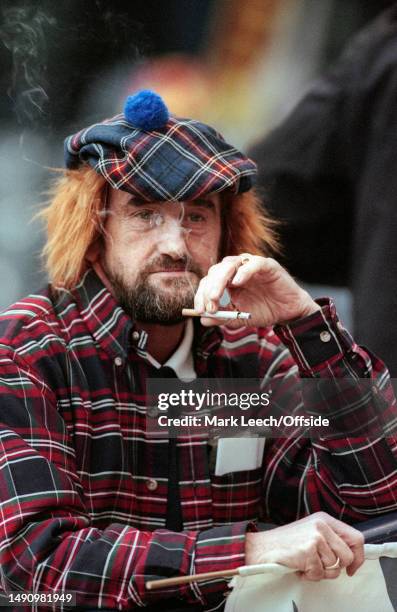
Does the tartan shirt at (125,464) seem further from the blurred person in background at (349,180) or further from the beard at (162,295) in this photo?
the blurred person in background at (349,180)

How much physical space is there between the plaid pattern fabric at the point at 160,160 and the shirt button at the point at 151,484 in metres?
0.66

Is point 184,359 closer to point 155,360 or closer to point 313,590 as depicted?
point 155,360

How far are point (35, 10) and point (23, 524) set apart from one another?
61.1 inches

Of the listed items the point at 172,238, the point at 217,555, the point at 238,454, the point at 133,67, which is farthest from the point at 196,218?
the point at 217,555

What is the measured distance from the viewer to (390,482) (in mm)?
2092

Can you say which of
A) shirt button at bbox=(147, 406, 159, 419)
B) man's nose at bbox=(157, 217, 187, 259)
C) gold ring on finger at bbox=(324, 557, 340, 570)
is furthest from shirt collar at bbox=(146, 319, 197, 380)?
gold ring on finger at bbox=(324, 557, 340, 570)

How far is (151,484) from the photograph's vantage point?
210 centimetres

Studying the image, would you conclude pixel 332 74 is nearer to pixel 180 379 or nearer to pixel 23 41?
pixel 23 41

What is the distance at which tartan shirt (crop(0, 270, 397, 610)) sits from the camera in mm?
1772

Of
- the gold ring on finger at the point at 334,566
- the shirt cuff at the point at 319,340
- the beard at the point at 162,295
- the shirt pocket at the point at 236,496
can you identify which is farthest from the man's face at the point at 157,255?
the gold ring on finger at the point at 334,566

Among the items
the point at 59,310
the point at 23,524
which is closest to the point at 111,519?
the point at 23,524

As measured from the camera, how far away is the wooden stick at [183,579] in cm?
172

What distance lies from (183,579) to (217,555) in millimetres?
86

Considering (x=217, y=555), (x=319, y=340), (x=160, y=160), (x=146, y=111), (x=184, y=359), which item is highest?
(x=146, y=111)
